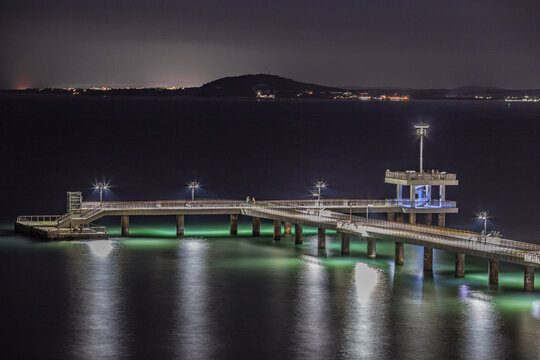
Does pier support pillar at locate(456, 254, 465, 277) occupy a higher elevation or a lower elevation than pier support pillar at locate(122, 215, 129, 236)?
lower

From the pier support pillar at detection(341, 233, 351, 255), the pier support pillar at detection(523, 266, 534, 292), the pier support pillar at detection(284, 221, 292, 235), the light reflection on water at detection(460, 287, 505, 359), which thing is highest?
the pier support pillar at detection(284, 221, 292, 235)

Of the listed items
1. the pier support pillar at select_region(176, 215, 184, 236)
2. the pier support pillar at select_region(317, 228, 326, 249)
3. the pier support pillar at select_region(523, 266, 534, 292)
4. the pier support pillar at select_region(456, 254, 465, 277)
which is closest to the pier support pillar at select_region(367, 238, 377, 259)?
the pier support pillar at select_region(317, 228, 326, 249)

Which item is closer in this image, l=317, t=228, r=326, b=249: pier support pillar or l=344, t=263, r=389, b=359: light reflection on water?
l=344, t=263, r=389, b=359: light reflection on water

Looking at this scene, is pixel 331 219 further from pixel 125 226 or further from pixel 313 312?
pixel 125 226

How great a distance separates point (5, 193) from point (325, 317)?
6944 centimetres

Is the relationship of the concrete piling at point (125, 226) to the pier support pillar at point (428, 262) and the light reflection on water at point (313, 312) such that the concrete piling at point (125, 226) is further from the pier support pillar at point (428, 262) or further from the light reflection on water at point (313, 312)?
the pier support pillar at point (428, 262)

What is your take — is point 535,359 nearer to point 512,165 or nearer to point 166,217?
point 166,217

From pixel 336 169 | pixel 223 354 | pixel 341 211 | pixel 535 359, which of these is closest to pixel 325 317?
pixel 223 354

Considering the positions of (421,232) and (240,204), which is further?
(240,204)

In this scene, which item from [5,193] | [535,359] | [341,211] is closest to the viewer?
[535,359]

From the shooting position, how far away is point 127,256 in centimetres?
7606

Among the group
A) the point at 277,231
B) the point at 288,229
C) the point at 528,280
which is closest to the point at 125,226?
the point at 277,231

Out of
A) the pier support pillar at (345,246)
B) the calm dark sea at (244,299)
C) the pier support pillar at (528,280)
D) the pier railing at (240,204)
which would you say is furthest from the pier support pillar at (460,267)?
the pier railing at (240,204)

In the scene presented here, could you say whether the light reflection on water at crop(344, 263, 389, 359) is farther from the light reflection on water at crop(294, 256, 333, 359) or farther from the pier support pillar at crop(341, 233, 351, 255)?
the pier support pillar at crop(341, 233, 351, 255)
